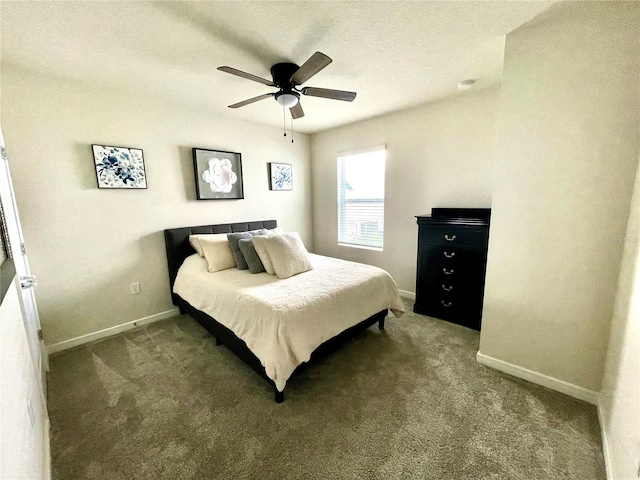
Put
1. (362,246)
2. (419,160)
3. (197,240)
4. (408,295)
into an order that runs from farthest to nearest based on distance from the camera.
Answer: (362,246) < (408,295) < (419,160) < (197,240)

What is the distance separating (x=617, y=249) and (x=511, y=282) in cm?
56

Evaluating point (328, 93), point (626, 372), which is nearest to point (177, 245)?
point (328, 93)

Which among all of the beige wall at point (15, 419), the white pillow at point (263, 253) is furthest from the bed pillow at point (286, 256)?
the beige wall at point (15, 419)

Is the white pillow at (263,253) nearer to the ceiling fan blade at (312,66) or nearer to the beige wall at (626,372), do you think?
the ceiling fan blade at (312,66)

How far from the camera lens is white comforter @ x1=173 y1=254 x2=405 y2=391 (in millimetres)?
1631

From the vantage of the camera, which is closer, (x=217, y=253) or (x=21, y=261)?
(x=21, y=261)

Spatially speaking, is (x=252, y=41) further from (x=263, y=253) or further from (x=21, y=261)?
(x=21, y=261)

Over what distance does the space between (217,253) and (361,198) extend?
7.12 feet

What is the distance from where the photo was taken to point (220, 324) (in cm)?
211

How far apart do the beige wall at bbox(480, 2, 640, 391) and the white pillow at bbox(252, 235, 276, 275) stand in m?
1.86

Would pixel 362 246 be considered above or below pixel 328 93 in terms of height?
below

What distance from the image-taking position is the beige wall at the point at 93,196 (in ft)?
6.86

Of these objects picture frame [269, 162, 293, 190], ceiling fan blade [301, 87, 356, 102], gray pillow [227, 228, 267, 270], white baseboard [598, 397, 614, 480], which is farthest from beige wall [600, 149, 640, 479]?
picture frame [269, 162, 293, 190]

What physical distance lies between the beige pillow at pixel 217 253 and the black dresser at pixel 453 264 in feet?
6.85
